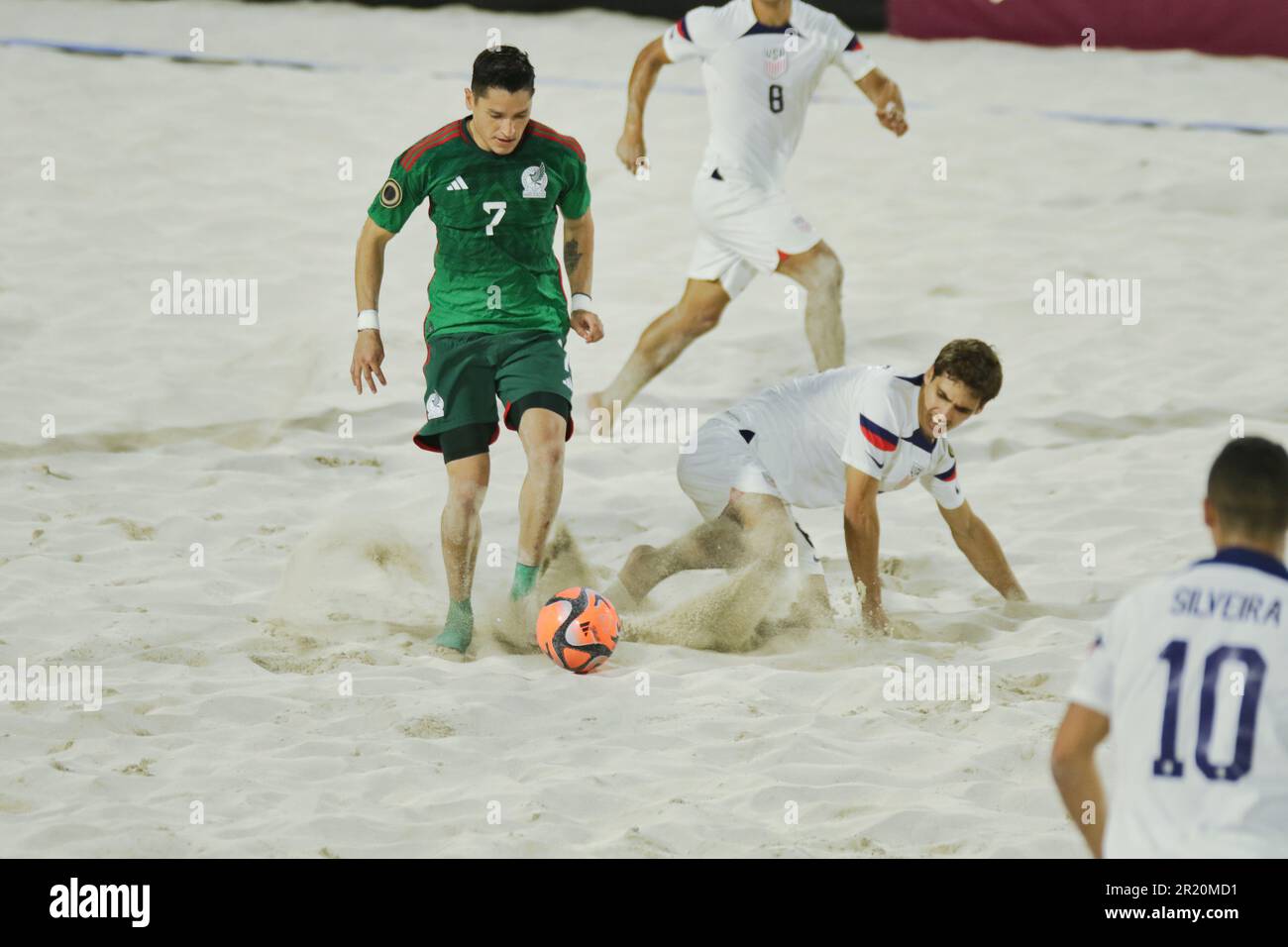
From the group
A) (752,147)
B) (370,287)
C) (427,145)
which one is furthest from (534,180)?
(752,147)

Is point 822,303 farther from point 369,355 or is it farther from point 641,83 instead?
point 369,355

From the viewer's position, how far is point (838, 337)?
6750 millimetres

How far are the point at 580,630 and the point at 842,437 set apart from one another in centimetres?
105

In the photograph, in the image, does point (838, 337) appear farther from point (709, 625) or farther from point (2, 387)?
point (2, 387)

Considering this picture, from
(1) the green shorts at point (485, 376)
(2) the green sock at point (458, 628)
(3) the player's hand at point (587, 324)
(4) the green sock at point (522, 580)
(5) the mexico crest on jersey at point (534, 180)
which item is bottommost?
(2) the green sock at point (458, 628)

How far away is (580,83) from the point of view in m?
11.8

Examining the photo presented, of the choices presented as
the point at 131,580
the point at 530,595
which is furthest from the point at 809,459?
the point at 131,580

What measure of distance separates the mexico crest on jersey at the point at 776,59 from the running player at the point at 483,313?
6.26 ft

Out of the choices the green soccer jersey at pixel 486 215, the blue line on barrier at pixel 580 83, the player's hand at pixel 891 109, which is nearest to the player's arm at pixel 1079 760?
the green soccer jersey at pixel 486 215

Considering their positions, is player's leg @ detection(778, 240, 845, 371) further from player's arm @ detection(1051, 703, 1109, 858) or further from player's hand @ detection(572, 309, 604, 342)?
player's arm @ detection(1051, 703, 1109, 858)

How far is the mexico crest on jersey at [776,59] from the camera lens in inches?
266

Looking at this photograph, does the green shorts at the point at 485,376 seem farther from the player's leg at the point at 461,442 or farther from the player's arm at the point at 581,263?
the player's arm at the point at 581,263

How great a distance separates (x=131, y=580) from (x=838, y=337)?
2909mm

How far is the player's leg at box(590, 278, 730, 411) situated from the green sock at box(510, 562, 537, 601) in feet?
6.90
